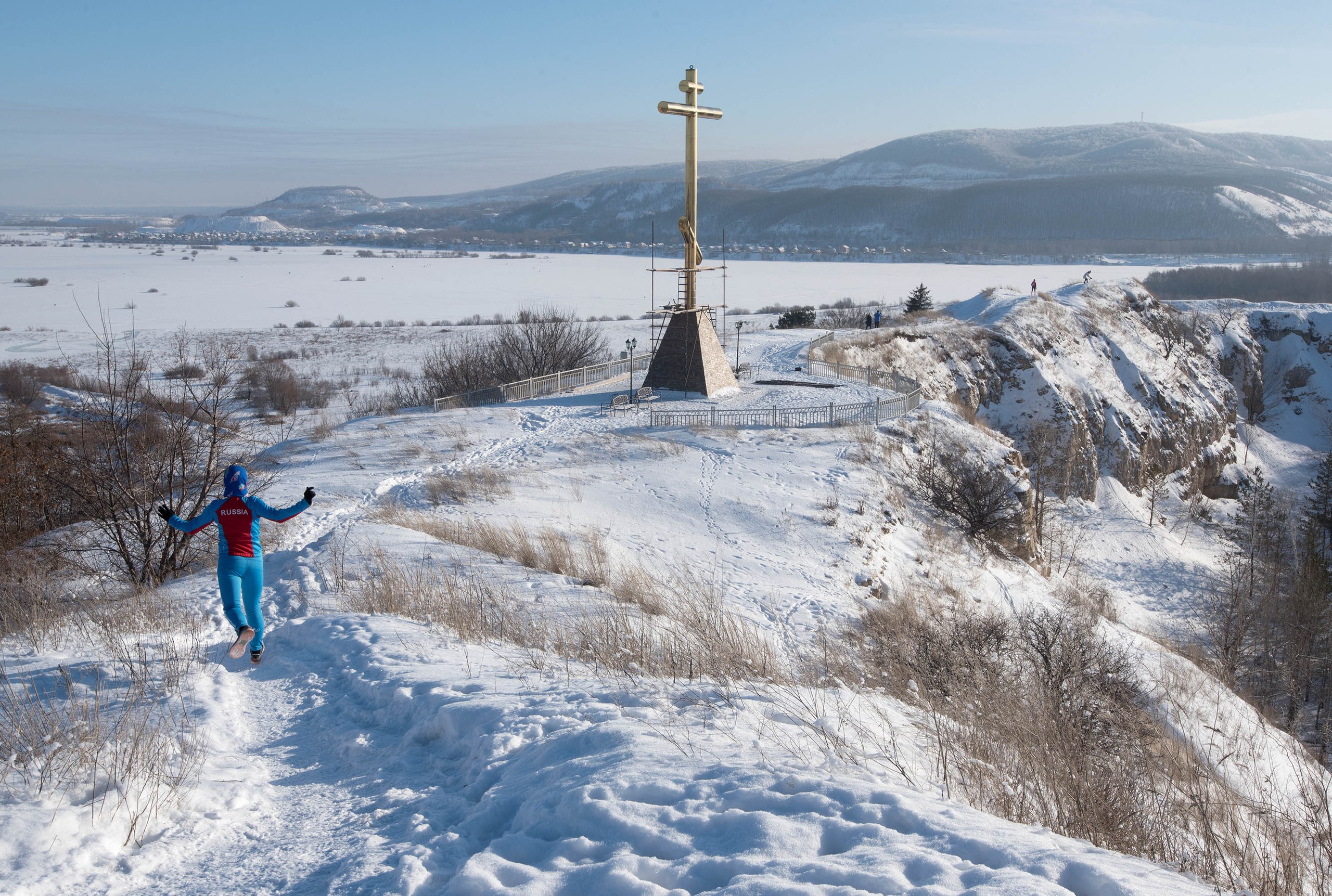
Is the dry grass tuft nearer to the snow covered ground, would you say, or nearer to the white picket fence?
the snow covered ground

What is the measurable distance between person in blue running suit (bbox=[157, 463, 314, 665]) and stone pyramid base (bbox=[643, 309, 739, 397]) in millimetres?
19010

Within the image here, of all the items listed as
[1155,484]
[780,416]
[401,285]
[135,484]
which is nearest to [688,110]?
[780,416]

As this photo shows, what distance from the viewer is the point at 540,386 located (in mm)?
27750

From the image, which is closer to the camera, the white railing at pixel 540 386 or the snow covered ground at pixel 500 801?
the snow covered ground at pixel 500 801

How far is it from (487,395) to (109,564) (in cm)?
1601

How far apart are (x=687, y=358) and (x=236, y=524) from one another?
63.9 ft

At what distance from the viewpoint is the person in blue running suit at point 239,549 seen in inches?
275

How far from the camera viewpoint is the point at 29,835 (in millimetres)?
3889

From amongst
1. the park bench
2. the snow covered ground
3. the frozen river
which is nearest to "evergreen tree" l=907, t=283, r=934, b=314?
the frozen river

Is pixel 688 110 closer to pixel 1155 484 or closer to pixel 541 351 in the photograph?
pixel 541 351

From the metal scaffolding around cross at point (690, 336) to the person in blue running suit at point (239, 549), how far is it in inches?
691

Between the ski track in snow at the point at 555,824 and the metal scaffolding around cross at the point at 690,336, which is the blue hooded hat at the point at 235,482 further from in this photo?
the metal scaffolding around cross at the point at 690,336

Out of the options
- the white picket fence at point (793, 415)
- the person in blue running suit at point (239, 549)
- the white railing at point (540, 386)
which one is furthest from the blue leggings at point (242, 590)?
the white railing at point (540, 386)

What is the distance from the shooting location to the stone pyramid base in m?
25.6
